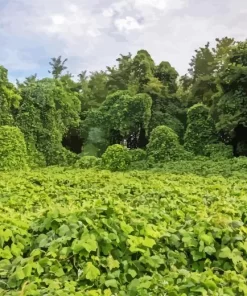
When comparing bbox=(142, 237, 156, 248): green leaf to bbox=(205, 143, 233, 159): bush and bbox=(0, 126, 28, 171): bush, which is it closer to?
bbox=(0, 126, 28, 171): bush

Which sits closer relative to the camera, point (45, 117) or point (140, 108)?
point (45, 117)

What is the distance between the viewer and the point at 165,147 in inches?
672

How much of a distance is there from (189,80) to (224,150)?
7.43m

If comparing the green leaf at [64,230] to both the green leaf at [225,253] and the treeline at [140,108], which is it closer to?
the green leaf at [225,253]

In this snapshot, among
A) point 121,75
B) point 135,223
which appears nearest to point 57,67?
point 121,75

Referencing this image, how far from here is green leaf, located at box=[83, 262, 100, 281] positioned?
7.34ft

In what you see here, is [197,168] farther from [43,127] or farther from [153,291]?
[153,291]

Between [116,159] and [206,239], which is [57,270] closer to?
[206,239]

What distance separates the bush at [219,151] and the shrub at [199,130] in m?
0.56

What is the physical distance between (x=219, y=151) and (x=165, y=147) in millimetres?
1997

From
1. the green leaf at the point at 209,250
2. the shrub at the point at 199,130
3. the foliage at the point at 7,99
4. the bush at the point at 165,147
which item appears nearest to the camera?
the green leaf at the point at 209,250

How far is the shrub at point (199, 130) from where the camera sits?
17.5 meters

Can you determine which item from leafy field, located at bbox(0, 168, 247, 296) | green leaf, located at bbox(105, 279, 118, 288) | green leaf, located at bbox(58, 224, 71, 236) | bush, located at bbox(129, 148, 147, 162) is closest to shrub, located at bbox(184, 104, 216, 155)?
bush, located at bbox(129, 148, 147, 162)

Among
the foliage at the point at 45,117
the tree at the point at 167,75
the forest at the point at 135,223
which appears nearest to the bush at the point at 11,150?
the forest at the point at 135,223
